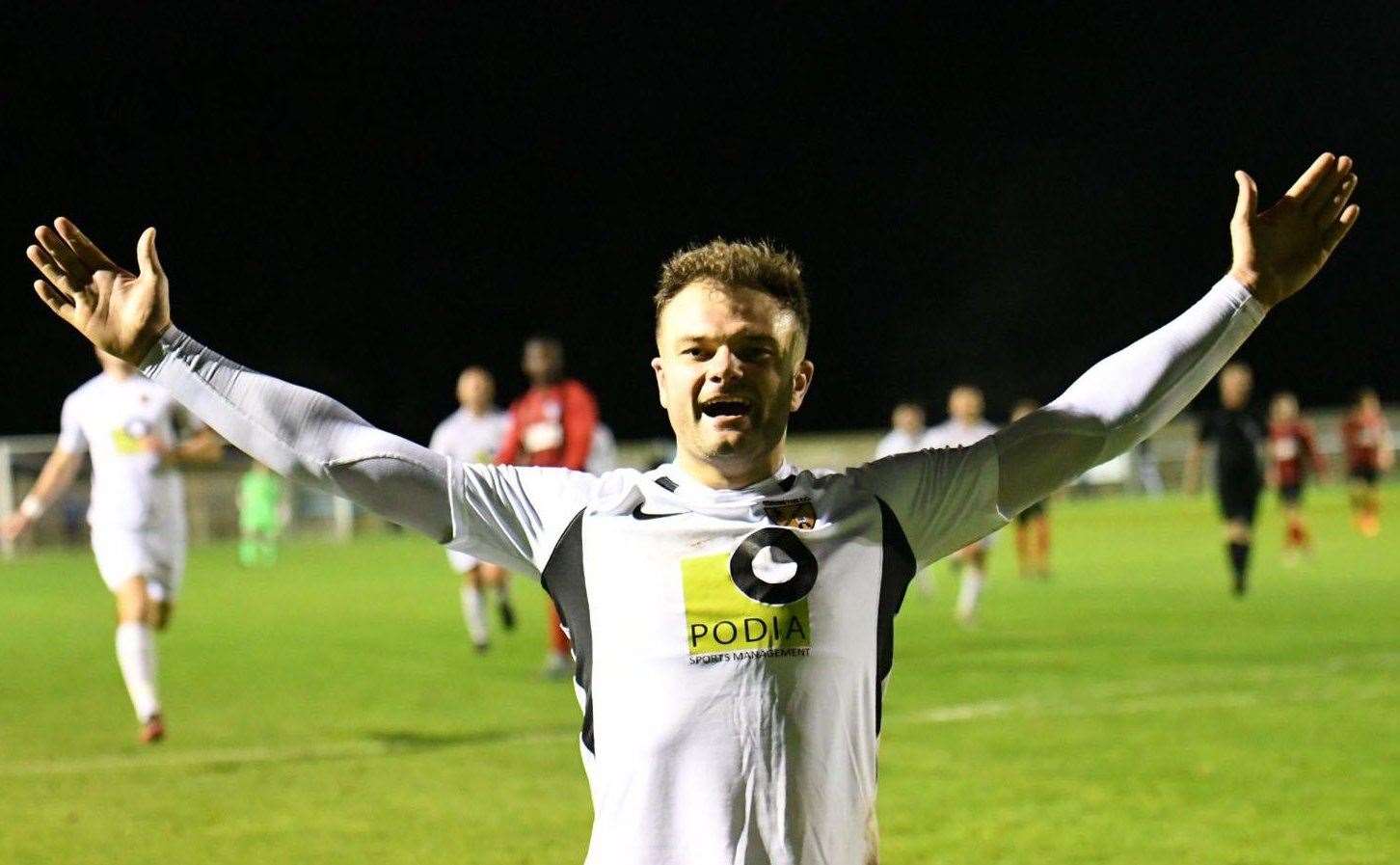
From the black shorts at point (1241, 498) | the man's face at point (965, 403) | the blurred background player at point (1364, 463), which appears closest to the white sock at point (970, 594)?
the man's face at point (965, 403)

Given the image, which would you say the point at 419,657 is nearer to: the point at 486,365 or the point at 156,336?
the point at 156,336

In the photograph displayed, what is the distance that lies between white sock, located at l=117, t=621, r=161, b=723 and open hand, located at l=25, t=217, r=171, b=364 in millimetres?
7025

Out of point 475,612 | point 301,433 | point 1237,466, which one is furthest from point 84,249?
point 1237,466

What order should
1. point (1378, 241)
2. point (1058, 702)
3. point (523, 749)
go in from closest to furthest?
point (523, 749)
point (1058, 702)
point (1378, 241)

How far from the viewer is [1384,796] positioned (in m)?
8.02

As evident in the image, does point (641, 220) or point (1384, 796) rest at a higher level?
point (641, 220)

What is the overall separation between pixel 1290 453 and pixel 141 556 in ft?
68.8

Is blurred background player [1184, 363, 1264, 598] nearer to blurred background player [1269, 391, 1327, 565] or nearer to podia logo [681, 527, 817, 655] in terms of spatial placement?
blurred background player [1269, 391, 1327, 565]

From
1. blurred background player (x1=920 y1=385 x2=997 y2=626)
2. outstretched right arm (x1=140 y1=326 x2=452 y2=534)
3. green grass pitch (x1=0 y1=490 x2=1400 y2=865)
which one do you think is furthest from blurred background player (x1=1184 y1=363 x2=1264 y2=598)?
outstretched right arm (x1=140 y1=326 x2=452 y2=534)

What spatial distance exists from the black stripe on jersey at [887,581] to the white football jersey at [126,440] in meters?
7.99

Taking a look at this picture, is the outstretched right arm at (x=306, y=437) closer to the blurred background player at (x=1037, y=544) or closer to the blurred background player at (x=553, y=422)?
the blurred background player at (x=553, y=422)

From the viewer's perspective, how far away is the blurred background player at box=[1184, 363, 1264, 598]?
19.3m

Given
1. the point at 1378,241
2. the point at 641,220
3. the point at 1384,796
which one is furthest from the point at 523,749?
the point at 1378,241

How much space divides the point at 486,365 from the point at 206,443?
48494 millimetres
